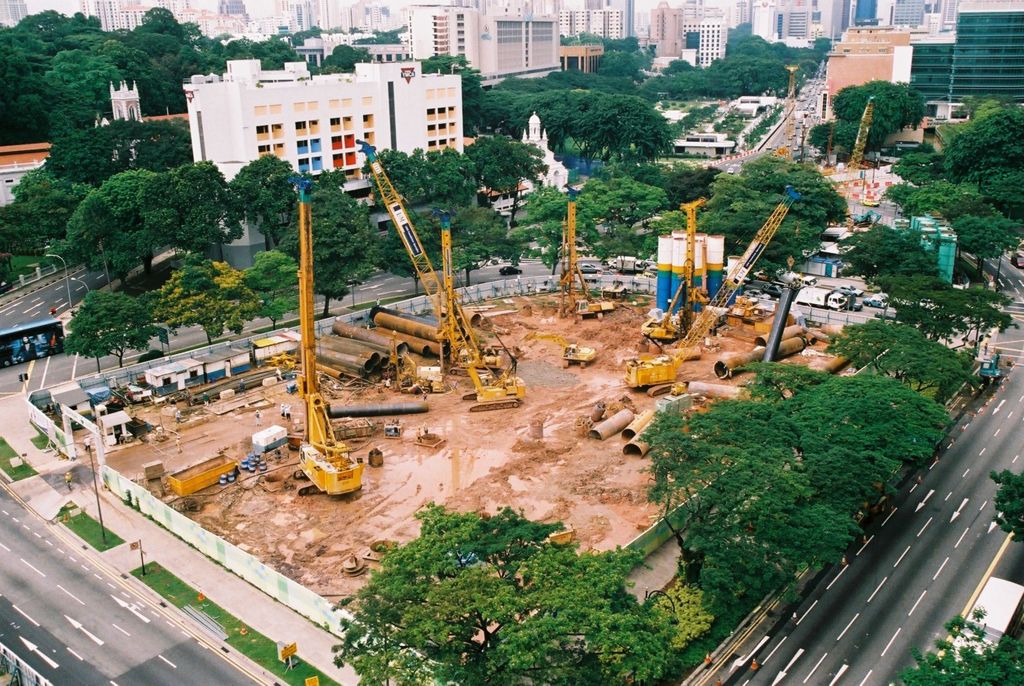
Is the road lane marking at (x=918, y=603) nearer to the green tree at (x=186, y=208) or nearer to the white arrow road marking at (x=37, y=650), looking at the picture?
the white arrow road marking at (x=37, y=650)

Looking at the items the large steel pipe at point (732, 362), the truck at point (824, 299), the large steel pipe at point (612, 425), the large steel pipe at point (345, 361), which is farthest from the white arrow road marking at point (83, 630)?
the truck at point (824, 299)

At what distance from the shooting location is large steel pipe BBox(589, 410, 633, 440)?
202 ft

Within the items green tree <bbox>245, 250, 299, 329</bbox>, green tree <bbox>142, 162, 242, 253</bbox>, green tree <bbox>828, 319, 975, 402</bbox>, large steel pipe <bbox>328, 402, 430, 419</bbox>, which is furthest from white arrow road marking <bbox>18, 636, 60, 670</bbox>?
green tree <bbox>142, 162, 242, 253</bbox>

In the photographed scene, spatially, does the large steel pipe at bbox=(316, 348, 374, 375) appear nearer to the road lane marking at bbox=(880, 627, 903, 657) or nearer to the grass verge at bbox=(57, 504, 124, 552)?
the grass verge at bbox=(57, 504, 124, 552)

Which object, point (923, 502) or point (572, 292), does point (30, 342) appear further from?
point (923, 502)

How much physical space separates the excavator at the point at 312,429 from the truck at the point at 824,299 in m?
52.9

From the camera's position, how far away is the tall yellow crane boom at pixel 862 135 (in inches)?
6457

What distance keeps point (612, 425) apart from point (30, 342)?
2011 inches

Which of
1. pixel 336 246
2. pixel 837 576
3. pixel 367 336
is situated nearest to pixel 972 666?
pixel 837 576

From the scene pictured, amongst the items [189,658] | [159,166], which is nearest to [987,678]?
[189,658]

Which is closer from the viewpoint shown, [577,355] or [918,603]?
[918,603]

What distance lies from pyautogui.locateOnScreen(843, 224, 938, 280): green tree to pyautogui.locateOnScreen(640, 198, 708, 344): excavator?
19973 mm

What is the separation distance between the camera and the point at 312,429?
5722 centimetres

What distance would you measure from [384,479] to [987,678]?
1390 inches
